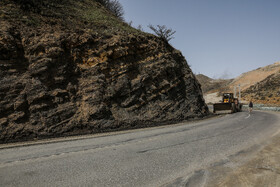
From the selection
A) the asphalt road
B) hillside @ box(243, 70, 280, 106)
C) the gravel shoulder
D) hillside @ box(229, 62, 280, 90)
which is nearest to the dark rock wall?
the asphalt road

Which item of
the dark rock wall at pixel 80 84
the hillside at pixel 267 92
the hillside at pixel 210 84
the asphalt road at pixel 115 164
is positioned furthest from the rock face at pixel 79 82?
the hillside at pixel 210 84

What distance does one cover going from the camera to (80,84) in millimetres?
13430

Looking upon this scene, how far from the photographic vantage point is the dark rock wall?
1112 cm

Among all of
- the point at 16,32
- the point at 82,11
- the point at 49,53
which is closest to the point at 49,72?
the point at 49,53

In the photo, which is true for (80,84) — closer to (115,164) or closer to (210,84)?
(115,164)

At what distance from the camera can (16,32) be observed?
1259cm

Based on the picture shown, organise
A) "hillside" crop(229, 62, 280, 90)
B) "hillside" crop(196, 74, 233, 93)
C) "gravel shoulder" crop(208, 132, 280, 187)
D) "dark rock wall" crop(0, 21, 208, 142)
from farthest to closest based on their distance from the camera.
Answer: "hillside" crop(196, 74, 233, 93) < "hillside" crop(229, 62, 280, 90) < "dark rock wall" crop(0, 21, 208, 142) < "gravel shoulder" crop(208, 132, 280, 187)

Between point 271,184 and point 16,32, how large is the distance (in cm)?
1488

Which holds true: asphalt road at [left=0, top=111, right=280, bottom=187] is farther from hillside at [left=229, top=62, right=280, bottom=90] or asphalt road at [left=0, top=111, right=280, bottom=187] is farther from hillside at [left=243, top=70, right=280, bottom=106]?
hillside at [left=229, top=62, right=280, bottom=90]

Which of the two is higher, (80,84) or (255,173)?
(80,84)

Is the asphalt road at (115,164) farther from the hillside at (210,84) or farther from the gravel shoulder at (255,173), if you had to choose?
the hillside at (210,84)

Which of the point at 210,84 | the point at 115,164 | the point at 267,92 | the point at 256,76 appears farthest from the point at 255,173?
the point at 210,84

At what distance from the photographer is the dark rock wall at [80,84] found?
1112 cm

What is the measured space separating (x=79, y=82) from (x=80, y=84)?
17 cm
